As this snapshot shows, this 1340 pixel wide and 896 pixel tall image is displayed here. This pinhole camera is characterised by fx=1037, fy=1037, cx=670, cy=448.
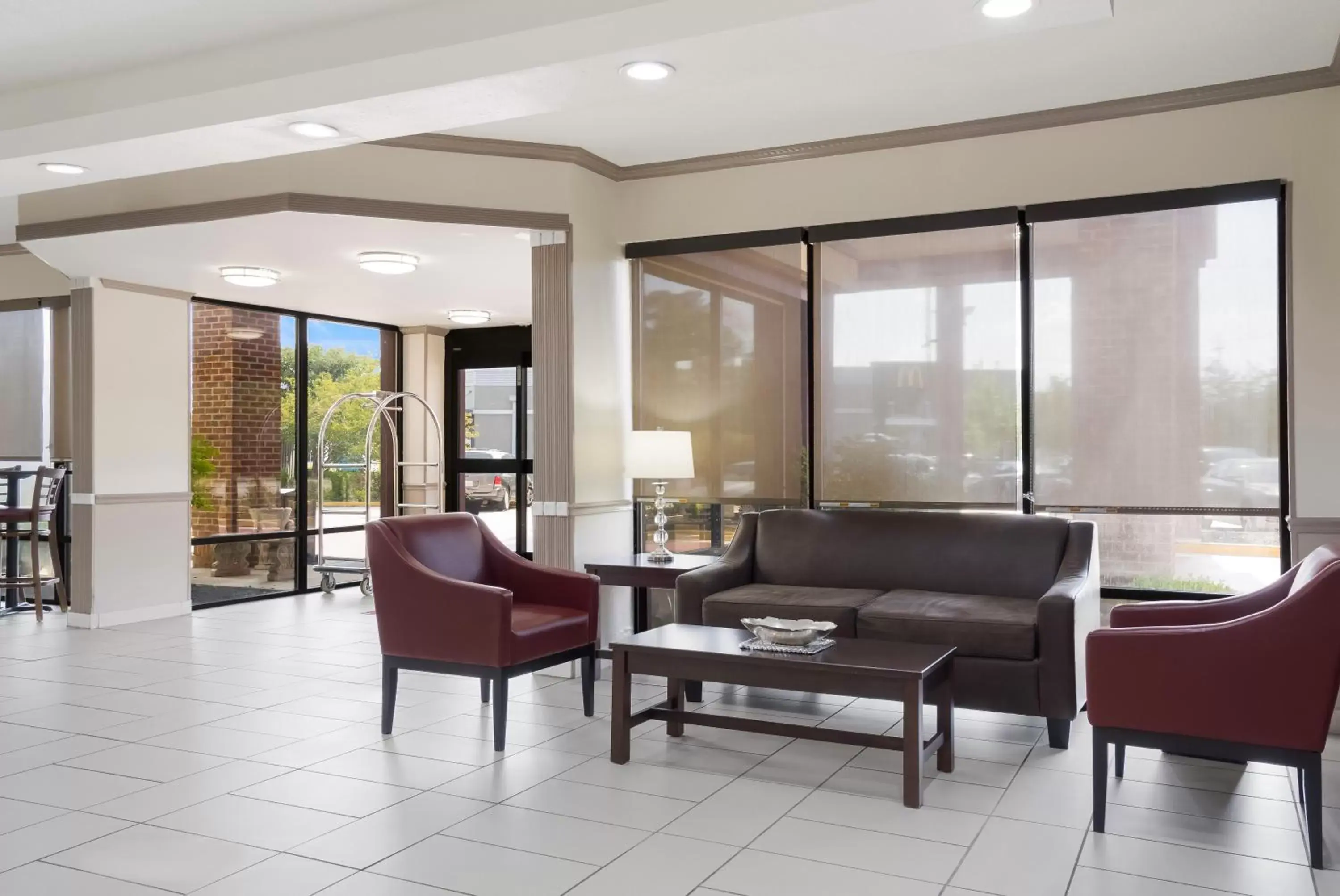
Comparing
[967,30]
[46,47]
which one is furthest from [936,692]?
[46,47]

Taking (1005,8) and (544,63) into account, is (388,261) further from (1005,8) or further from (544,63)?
(1005,8)

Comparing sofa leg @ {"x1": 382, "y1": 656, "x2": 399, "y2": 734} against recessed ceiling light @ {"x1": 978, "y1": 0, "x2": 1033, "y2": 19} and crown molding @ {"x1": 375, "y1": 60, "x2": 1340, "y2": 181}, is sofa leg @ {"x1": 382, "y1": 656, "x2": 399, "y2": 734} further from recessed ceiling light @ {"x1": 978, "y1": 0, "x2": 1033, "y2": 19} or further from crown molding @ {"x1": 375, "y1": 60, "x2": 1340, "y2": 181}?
recessed ceiling light @ {"x1": 978, "y1": 0, "x2": 1033, "y2": 19}

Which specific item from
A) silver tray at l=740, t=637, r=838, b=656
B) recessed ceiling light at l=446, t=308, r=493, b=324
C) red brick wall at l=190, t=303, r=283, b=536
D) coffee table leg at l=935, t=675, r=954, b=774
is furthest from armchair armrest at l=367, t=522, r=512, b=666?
Answer: recessed ceiling light at l=446, t=308, r=493, b=324

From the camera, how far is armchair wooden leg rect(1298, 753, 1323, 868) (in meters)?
3.07

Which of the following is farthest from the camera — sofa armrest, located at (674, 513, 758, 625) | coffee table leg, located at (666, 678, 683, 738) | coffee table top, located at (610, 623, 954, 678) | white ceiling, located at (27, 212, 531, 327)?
white ceiling, located at (27, 212, 531, 327)

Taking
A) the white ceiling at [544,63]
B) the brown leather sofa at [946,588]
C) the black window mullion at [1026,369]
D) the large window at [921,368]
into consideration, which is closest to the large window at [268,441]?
the white ceiling at [544,63]

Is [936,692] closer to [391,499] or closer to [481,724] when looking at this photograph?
[481,724]

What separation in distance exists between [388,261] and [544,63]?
351 centimetres

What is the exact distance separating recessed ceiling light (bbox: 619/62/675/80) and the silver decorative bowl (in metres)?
Answer: 2.05

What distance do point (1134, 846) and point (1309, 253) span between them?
3108mm

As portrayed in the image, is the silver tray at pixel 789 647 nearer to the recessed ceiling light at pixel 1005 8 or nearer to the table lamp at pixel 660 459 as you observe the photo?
the table lamp at pixel 660 459

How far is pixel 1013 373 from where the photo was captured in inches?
218

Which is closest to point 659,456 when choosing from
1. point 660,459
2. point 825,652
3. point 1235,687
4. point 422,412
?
point 660,459

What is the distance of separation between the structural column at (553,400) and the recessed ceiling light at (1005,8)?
325 centimetres
